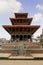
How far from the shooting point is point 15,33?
106 ft

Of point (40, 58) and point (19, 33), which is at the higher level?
point (19, 33)

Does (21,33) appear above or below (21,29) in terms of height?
below

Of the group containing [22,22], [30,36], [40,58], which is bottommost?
[40,58]

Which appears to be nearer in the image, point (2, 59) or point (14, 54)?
point (2, 59)

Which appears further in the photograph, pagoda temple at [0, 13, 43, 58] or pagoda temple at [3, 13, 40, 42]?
pagoda temple at [3, 13, 40, 42]

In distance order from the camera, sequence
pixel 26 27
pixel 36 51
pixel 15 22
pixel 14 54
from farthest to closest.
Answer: pixel 15 22, pixel 26 27, pixel 36 51, pixel 14 54

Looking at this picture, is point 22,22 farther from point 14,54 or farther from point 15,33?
point 14,54

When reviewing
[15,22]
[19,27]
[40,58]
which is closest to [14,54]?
[40,58]

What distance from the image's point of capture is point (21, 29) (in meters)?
32.2

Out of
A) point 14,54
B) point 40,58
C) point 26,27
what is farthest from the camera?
point 26,27

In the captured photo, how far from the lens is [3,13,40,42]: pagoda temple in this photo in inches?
1231

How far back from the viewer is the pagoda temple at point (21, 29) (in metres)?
31.3

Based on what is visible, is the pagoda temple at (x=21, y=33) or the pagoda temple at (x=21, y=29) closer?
the pagoda temple at (x=21, y=33)

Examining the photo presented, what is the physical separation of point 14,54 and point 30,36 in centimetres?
1036
